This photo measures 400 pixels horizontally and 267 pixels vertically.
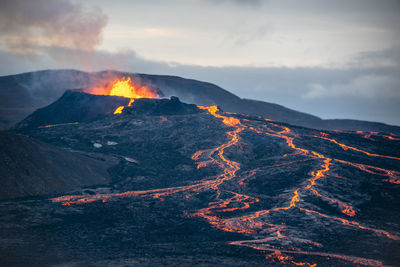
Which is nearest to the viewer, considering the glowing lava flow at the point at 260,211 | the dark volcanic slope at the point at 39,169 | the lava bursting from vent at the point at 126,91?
the glowing lava flow at the point at 260,211

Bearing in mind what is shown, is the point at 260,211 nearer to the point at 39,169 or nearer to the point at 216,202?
the point at 216,202

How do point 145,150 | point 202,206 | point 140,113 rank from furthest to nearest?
point 140,113 → point 145,150 → point 202,206

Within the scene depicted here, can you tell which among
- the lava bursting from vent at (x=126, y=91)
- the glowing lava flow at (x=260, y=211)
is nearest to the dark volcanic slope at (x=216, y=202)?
the glowing lava flow at (x=260, y=211)

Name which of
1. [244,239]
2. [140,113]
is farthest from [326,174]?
[140,113]

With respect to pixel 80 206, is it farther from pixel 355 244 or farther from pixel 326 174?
pixel 326 174

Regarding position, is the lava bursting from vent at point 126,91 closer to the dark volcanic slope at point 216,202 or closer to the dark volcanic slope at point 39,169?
the dark volcanic slope at point 216,202

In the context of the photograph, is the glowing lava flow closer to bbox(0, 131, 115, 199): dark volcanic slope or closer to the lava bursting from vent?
bbox(0, 131, 115, 199): dark volcanic slope

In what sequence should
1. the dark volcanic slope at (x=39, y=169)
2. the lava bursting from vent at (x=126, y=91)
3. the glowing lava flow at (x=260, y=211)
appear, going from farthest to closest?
the lava bursting from vent at (x=126, y=91)
the dark volcanic slope at (x=39, y=169)
the glowing lava flow at (x=260, y=211)
